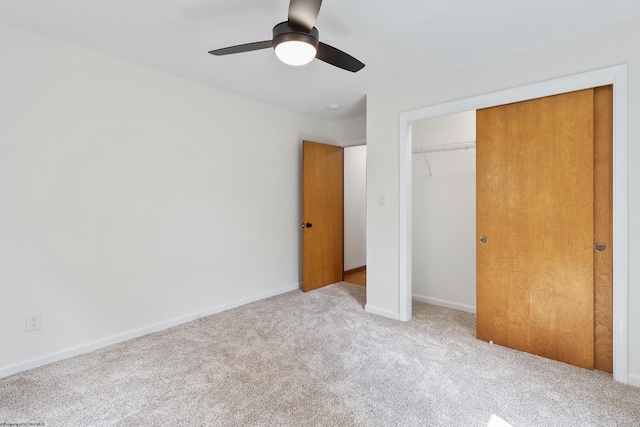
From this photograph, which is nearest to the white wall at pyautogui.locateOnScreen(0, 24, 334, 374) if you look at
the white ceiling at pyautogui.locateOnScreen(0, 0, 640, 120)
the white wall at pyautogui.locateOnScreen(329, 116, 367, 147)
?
the white ceiling at pyautogui.locateOnScreen(0, 0, 640, 120)

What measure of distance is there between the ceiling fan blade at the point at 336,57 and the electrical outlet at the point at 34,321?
2626 mm

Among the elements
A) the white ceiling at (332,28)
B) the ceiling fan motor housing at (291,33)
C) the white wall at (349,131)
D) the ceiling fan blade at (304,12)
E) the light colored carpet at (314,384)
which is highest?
the white ceiling at (332,28)

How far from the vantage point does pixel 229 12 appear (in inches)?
77.2

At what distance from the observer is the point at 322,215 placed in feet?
14.4

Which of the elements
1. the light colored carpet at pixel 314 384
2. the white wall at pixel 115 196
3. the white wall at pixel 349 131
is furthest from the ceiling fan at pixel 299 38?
the white wall at pixel 349 131

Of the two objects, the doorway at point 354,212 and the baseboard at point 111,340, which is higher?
the doorway at point 354,212

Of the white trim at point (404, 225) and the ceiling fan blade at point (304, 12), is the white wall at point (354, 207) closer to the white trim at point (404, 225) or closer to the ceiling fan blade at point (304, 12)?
the white trim at point (404, 225)

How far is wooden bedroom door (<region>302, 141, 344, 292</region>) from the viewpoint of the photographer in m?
4.17

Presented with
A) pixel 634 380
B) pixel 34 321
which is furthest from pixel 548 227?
pixel 34 321

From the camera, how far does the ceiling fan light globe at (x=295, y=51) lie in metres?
1.65

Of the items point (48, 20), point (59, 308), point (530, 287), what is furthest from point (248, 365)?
point (48, 20)

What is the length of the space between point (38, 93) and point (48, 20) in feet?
1.64

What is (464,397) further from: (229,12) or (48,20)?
(48,20)

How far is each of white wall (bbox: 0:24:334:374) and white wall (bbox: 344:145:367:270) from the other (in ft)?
5.83
